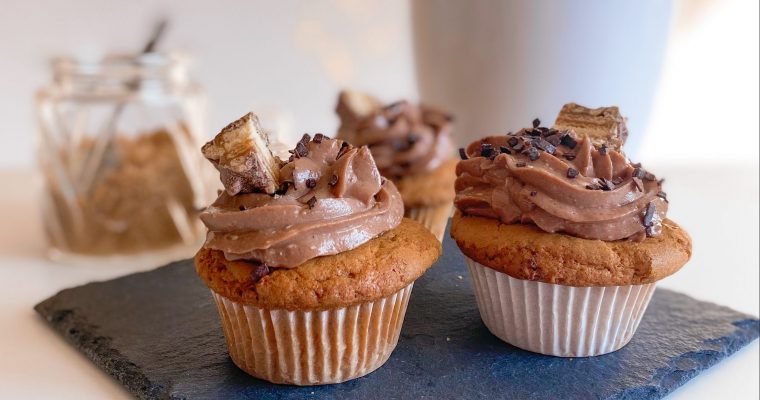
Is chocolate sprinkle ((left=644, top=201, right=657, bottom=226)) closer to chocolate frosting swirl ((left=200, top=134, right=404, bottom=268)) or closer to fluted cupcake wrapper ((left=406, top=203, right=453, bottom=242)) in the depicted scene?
chocolate frosting swirl ((left=200, top=134, right=404, bottom=268))

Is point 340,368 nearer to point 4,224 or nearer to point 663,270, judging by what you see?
point 663,270

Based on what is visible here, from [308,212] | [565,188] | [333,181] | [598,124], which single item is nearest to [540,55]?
[598,124]

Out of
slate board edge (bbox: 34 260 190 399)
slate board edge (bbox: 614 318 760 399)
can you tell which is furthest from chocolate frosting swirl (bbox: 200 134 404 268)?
slate board edge (bbox: 614 318 760 399)

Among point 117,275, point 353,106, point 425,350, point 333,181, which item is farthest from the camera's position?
point 353,106

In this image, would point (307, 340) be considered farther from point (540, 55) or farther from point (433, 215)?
point (540, 55)

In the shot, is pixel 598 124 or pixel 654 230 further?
pixel 598 124

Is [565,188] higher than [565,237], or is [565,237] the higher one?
[565,188]

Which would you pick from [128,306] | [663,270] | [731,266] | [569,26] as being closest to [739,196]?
[731,266]
